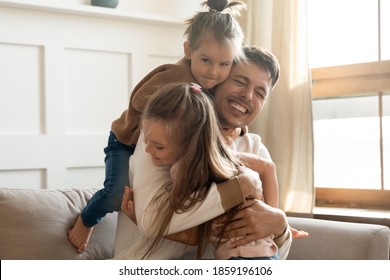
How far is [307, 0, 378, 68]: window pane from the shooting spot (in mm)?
2904

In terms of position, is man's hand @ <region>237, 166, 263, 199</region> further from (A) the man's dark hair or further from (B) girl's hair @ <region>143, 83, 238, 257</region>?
(A) the man's dark hair

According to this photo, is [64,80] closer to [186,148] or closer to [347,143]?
[347,143]

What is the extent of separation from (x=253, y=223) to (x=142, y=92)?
42 centimetres

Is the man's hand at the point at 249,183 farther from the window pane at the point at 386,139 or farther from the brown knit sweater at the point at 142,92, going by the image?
the window pane at the point at 386,139

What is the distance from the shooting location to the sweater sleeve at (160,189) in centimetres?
142

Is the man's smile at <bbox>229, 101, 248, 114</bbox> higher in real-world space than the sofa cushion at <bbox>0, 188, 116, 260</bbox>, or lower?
higher

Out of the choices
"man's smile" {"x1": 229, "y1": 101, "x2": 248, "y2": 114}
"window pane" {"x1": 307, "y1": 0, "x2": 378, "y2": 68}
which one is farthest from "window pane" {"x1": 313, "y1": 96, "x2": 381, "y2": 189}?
"man's smile" {"x1": 229, "y1": 101, "x2": 248, "y2": 114}

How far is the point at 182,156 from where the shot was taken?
4.73 feet

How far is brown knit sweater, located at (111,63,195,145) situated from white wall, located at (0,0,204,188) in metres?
1.04

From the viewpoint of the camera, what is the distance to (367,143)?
2912mm

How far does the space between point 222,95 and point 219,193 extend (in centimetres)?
34
